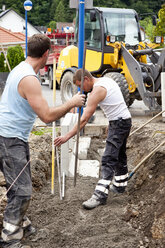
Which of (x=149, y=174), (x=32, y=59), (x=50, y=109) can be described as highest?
(x=32, y=59)

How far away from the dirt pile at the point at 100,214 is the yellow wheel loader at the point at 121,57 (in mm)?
3836

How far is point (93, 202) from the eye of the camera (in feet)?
15.2

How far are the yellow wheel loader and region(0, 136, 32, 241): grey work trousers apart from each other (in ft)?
20.6

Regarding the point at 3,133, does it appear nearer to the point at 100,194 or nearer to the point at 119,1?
the point at 100,194

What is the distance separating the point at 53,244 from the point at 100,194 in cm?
112

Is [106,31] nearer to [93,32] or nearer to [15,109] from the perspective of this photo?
[93,32]

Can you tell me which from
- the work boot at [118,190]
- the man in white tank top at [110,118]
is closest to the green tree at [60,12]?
the work boot at [118,190]

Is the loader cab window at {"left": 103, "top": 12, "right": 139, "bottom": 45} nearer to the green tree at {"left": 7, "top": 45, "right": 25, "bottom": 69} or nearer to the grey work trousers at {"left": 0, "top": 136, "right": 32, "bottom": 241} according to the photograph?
the grey work trousers at {"left": 0, "top": 136, "right": 32, "bottom": 241}

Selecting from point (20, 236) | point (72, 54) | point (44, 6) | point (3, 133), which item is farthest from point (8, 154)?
point (44, 6)

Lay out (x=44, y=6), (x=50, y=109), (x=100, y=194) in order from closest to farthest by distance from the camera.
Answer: (x=50, y=109) → (x=100, y=194) → (x=44, y=6)

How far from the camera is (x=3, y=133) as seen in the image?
3453mm

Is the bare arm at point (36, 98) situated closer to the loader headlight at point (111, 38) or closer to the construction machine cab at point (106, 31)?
the loader headlight at point (111, 38)

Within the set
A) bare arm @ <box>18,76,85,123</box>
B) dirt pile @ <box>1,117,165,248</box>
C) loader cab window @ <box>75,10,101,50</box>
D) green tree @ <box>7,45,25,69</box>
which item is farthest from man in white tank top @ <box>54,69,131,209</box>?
green tree @ <box>7,45,25,69</box>

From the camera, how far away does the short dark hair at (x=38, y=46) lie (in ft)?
11.0
